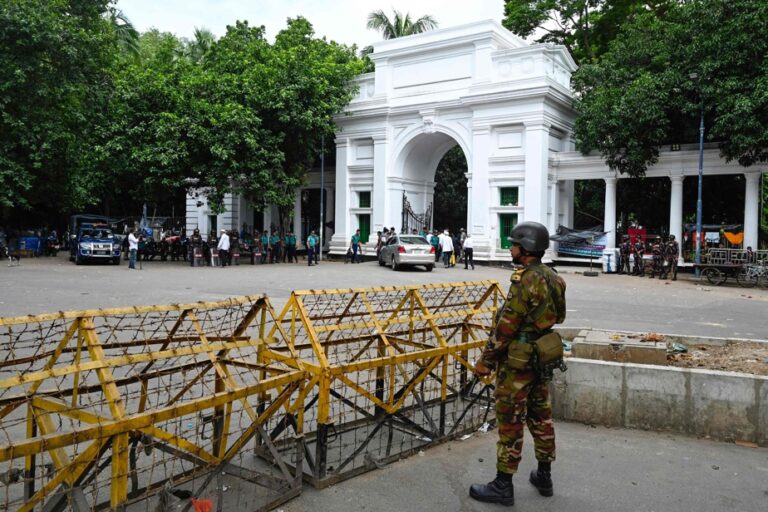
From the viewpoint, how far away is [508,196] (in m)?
27.9

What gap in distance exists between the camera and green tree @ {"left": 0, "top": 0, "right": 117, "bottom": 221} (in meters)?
25.7

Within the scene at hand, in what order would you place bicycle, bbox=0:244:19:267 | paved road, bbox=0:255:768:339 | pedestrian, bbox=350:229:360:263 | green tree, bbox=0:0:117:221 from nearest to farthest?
paved road, bbox=0:255:768:339
bicycle, bbox=0:244:19:267
green tree, bbox=0:0:117:221
pedestrian, bbox=350:229:360:263

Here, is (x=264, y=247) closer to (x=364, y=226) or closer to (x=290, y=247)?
(x=290, y=247)

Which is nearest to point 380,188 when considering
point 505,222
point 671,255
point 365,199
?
point 365,199

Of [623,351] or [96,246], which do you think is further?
[96,246]

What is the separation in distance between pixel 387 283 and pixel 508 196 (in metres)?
11.8

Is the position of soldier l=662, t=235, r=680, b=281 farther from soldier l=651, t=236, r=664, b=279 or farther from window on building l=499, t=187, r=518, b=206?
window on building l=499, t=187, r=518, b=206

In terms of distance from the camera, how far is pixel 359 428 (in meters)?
5.39

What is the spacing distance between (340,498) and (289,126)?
2472cm

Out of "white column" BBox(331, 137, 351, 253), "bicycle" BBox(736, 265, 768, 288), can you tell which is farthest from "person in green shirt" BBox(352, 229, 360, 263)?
"bicycle" BBox(736, 265, 768, 288)

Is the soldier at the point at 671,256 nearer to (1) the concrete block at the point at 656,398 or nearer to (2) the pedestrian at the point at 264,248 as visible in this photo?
(2) the pedestrian at the point at 264,248

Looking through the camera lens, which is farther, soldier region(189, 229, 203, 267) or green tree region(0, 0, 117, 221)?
green tree region(0, 0, 117, 221)

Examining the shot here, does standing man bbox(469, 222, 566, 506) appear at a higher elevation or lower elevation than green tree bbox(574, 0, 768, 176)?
lower

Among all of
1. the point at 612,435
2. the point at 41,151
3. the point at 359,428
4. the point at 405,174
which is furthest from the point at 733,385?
the point at 41,151
